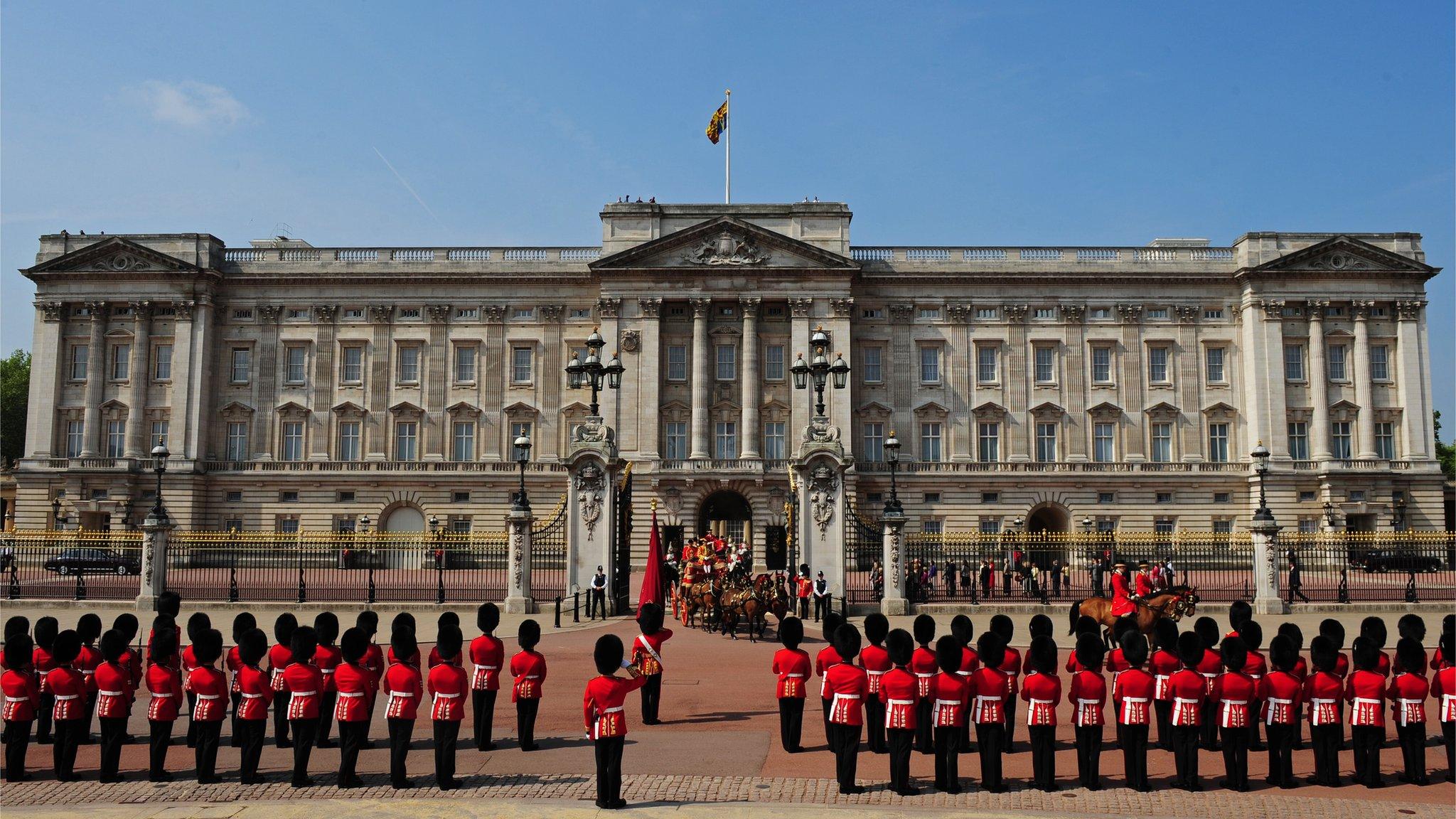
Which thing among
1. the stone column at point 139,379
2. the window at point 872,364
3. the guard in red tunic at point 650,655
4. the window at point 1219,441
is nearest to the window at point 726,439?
the window at point 872,364

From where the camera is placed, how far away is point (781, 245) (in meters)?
49.9

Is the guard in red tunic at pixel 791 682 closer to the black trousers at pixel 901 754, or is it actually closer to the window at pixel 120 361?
the black trousers at pixel 901 754

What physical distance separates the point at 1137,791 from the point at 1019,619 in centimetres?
1450

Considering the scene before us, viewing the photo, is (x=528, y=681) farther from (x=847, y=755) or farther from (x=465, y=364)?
(x=465, y=364)

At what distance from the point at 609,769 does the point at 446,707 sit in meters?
1.89

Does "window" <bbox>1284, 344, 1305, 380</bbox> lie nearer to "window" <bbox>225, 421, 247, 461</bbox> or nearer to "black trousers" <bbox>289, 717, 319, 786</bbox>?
"window" <bbox>225, 421, 247, 461</bbox>

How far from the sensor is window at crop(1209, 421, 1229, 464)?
50438 mm

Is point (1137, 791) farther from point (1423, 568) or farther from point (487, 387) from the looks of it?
point (487, 387)

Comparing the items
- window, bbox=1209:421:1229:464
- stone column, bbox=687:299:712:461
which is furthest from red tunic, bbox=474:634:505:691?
window, bbox=1209:421:1229:464

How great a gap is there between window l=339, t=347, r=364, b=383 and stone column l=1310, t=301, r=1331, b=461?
43918 mm

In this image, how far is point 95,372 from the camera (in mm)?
50500

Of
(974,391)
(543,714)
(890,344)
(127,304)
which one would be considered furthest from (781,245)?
(543,714)

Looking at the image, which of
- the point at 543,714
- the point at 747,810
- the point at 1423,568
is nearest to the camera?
the point at 747,810

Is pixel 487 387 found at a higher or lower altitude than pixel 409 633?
higher
